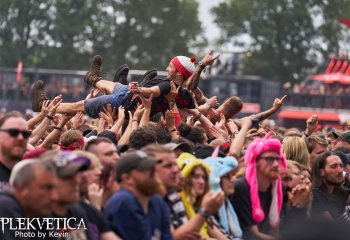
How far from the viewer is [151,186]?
34.1 ft

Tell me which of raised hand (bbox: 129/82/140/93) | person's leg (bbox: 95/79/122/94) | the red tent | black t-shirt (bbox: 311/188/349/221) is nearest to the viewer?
black t-shirt (bbox: 311/188/349/221)

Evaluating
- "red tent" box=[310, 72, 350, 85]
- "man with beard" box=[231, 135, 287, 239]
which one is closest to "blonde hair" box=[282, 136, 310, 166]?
"man with beard" box=[231, 135, 287, 239]

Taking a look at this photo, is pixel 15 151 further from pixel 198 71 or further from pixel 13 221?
pixel 198 71

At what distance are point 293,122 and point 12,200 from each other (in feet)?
142

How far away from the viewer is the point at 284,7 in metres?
79.2

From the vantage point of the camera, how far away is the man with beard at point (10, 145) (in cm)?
1120

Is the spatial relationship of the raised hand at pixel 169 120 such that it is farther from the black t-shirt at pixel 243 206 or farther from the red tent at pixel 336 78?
the red tent at pixel 336 78

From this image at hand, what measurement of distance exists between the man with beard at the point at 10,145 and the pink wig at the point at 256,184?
2.07 metres

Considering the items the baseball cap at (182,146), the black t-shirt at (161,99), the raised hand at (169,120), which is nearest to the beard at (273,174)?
the baseball cap at (182,146)

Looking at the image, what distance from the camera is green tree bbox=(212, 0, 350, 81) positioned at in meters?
77.6

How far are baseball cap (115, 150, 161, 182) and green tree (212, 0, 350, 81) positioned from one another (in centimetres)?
6642

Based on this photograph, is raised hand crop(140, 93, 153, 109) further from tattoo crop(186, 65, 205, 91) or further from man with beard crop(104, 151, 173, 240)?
man with beard crop(104, 151, 173, 240)

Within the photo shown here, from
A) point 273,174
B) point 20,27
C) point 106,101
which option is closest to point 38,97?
point 106,101

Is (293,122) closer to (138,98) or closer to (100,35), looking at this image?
(100,35)
